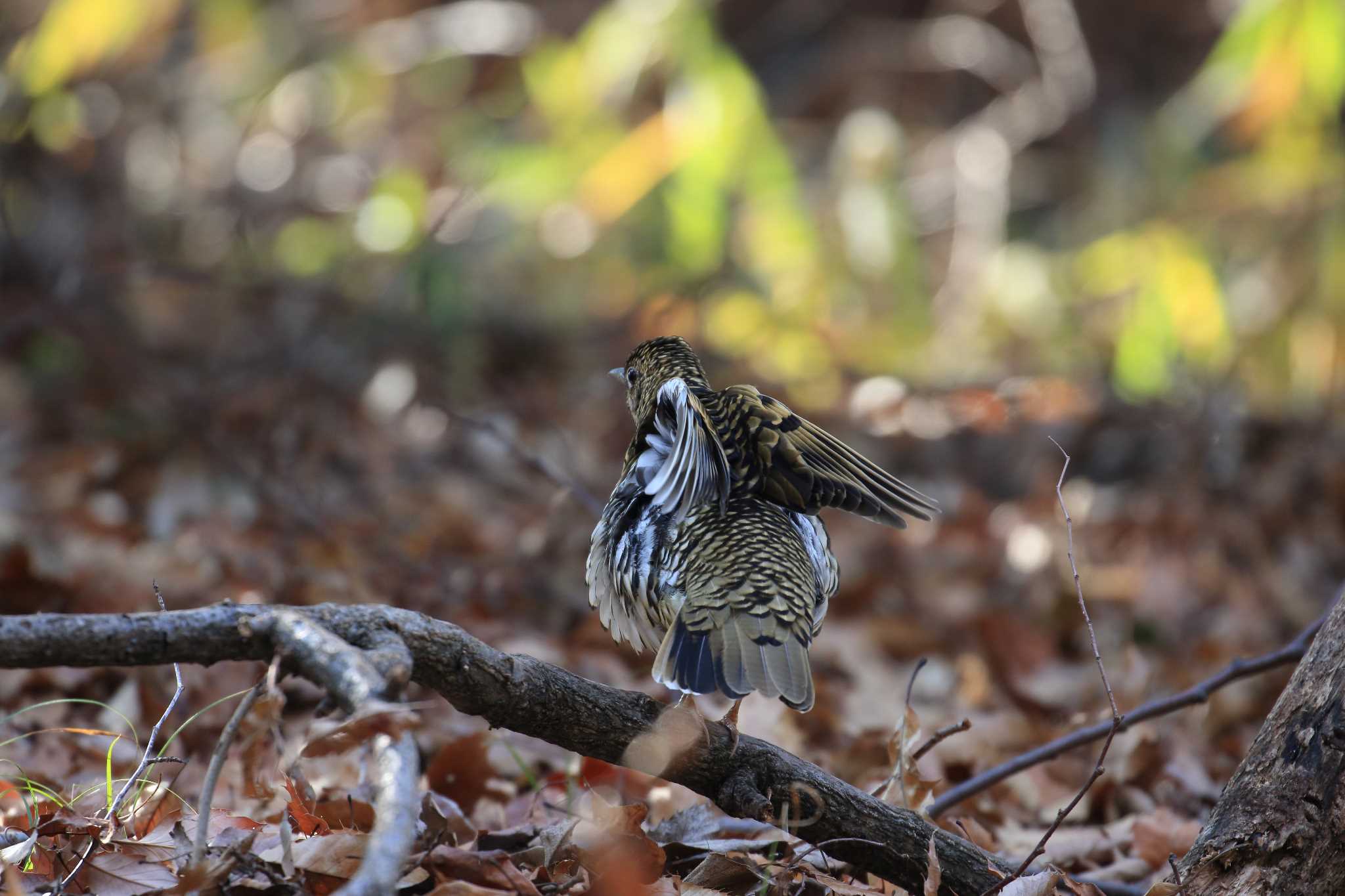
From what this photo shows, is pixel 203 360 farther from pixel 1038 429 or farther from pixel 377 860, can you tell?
pixel 377 860

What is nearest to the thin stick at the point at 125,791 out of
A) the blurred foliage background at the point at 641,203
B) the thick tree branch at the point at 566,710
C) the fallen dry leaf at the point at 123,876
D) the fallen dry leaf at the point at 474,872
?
the fallen dry leaf at the point at 123,876

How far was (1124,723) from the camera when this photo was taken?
314 centimetres

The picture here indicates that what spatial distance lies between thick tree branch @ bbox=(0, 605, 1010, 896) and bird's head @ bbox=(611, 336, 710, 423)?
123cm

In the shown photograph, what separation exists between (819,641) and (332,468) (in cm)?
288

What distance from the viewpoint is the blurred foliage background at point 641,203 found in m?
7.48

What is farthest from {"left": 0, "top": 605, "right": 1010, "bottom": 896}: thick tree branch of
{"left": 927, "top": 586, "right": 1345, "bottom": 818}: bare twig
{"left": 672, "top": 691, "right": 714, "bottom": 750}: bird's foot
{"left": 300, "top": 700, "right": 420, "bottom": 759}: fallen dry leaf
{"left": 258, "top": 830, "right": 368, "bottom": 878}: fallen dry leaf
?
{"left": 927, "top": 586, "right": 1345, "bottom": 818}: bare twig

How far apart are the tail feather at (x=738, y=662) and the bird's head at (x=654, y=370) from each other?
35.8 inches

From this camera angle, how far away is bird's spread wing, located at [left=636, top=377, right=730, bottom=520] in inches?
121

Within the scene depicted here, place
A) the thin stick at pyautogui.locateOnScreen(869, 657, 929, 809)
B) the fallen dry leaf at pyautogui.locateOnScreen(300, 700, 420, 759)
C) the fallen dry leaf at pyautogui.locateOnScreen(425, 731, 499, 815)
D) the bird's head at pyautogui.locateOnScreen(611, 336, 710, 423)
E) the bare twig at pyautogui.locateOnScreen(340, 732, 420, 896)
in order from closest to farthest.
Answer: the bare twig at pyautogui.locateOnScreen(340, 732, 420, 896)
the fallen dry leaf at pyautogui.locateOnScreen(300, 700, 420, 759)
the thin stick at pyautogui.locateOnScreen(869, 657, 929, 809)
the fallen dry leaf at pyautogui.locateOnScreen(425, 731, 499, 815)
the bird's head at pyautogui.locateOnScreen(611, 336, 710, 423)

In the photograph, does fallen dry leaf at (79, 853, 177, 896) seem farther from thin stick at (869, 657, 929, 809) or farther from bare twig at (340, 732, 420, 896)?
thin stick at (869, 657, 929, 809)

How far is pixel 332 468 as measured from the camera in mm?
6715

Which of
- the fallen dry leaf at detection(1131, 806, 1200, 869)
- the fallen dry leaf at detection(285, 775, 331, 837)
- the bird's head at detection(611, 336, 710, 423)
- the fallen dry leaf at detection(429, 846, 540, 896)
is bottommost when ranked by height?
the fallen dry leaf at detection(429, 846, 540, 896)

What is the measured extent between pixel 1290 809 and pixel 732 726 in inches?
43.8

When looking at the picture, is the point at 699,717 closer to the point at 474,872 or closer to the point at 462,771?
the point at 474,872
